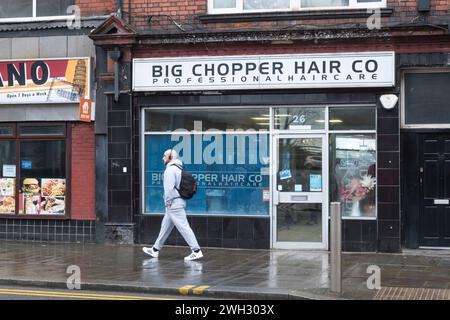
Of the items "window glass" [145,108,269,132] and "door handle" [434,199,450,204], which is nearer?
"door handle" [434,199,450,204]

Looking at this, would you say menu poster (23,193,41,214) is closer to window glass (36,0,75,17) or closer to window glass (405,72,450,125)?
window glass (36,0,75,17)

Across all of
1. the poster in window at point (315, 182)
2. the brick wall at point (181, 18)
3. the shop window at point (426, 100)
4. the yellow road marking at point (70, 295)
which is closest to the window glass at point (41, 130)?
the brick wall at point (181, 18)

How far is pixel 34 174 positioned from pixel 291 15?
6559mm

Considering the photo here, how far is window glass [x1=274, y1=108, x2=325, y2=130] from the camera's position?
13.1 metres

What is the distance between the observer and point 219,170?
Answer: 13.6m

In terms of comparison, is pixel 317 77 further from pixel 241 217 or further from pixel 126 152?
pixel 126 152

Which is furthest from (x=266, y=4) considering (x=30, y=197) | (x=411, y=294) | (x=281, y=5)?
(x=411, y=294)

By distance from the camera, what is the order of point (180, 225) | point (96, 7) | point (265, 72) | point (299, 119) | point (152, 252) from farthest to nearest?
point (96, 7), point (299, 119), point (265, 72), point (152, 252), point (180, 225)

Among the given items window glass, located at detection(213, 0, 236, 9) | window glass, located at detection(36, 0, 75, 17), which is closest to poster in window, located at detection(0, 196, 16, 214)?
window glass, located at detection(36, 0, 75, 17)

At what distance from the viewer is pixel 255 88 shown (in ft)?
43.0

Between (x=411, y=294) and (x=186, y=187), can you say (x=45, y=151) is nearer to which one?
(x=186, y=187)

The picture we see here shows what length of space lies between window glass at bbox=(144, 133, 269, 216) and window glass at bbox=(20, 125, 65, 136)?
1984 millimetres

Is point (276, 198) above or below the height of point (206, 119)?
below

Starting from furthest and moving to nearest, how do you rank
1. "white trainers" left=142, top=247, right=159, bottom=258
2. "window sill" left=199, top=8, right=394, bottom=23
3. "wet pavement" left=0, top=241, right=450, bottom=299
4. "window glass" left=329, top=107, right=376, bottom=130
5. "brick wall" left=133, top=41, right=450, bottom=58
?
"window glass" left=329, top=107, right=376, bottom=130
"window sill" left=199, top=8, right=394, bottom=23
"brick wall" left=133, top=41, right=450, bottom=58
"white trainers" left=142, top=247, right=159, bottom=258
"wet pavement" left=0, top=241, right=450, bottom=299
